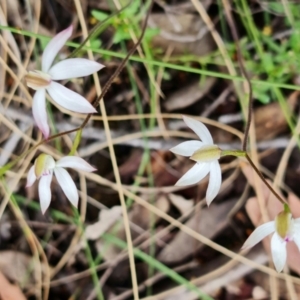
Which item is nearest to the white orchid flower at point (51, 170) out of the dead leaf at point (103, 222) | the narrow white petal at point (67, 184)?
the narrow white petal at point (67, 184)

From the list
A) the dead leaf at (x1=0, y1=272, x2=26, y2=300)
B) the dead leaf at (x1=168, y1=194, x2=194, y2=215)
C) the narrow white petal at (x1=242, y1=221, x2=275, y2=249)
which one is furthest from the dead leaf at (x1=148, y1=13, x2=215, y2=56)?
the dead leaf at (x1=0, y1=272, x2=26, y2=300)

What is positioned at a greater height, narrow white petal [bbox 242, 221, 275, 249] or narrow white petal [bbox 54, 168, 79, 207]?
narrow white petal [bbox 54, 168, 79, 207]

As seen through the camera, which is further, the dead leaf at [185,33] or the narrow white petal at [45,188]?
the dead leaf at [185,33]

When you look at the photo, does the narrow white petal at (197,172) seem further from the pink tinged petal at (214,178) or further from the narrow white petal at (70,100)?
the narrow white petal at (70,100)

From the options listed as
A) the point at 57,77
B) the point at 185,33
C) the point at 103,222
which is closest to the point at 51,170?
the point at 57,77

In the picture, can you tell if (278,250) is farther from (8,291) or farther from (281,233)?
(8,291)

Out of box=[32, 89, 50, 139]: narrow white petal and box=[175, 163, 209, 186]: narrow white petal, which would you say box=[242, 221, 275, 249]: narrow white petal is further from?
box=[32, 89, 50, 139]: narrow white petal
